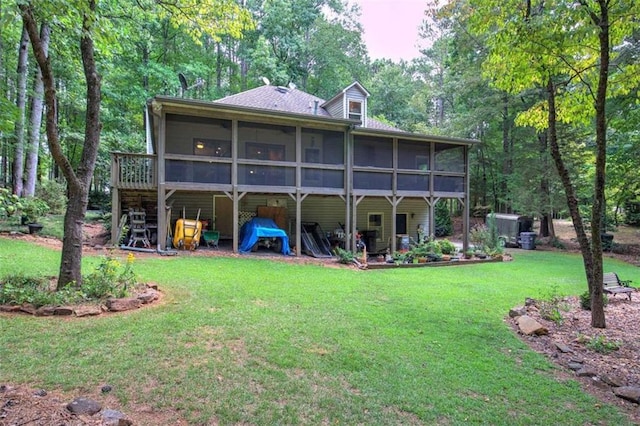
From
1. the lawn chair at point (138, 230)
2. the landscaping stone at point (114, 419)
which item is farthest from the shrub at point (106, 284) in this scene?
the lawn chair at point (138, 230)

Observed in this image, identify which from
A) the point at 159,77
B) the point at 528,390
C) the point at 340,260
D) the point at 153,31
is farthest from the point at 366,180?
the point at 153,31

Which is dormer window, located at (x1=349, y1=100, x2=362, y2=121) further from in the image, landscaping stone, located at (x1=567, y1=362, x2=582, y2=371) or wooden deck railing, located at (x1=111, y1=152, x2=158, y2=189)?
landscaping stone, located at (x1=567, y1=362, x2=582, y2=371)

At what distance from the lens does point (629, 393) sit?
12.5ft

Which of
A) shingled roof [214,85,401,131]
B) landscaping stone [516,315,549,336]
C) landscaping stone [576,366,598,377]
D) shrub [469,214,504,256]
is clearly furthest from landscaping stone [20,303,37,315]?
shrub [469,214,504,256]

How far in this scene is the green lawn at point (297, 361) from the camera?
10.4 feet

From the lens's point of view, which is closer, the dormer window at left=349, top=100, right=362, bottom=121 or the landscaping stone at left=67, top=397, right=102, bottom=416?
the landscaping stone at left=67, top=397, right=102, bottom=416

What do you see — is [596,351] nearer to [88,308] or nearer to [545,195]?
[88,308]

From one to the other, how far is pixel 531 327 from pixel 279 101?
A: 538 inches

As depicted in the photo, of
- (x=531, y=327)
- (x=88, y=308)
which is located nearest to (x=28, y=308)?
(x=88, y=308)

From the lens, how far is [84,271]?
7191mm

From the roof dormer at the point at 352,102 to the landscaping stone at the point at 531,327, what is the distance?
11802 millimetres

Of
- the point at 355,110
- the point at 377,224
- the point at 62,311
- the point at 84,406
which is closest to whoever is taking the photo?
the point at 84,406

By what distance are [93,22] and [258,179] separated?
26.6 feet

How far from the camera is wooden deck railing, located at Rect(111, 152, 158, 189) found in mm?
11367
